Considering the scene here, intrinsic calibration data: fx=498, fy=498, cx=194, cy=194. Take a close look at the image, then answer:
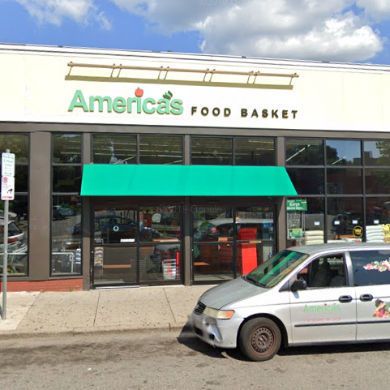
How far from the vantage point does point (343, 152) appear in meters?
13.6

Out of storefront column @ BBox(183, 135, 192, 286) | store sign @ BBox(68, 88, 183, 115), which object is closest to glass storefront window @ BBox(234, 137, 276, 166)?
storefront column @ BBox(183, 135, 192, 286)

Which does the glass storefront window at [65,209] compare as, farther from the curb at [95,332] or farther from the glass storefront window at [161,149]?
the curb at [95,332]

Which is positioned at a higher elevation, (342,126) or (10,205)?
(342,126)

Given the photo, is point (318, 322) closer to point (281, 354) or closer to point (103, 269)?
point (281, 354)

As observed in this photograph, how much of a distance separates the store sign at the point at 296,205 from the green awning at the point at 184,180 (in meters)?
0.73

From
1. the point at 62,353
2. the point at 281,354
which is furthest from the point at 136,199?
the point at 281,354

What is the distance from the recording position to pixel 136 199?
12195mm

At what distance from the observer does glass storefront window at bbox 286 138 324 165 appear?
13.2 metres

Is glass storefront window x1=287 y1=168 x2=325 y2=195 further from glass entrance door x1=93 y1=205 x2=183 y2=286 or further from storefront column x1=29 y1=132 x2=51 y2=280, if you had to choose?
storefront column x1=29 y1=132 x2=51 y2=280

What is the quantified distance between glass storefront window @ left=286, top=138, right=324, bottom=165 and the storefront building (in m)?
0.03

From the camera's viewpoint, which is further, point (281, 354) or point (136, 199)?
point (136, 199)

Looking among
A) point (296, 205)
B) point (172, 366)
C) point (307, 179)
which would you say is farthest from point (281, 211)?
point (172, 366)

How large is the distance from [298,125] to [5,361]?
9.26 m

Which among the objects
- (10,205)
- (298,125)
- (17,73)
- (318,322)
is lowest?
(318,322)
